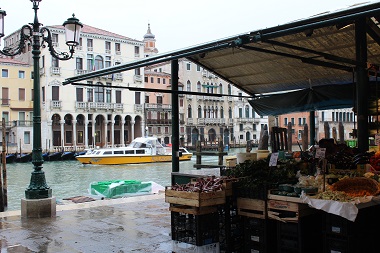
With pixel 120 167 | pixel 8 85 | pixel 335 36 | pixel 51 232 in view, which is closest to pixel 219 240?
pixel 51 232

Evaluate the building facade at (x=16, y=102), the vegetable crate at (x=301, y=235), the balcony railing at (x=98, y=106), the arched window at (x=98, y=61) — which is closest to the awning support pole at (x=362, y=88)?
the vegetable crate at (x=301, y=235)

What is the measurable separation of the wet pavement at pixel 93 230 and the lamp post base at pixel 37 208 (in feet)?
0.48

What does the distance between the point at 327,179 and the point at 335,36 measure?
Answer: 121 inches

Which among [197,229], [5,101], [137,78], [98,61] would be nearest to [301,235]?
[197,229]

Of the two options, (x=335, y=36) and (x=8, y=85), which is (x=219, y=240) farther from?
(x=8, y=85)

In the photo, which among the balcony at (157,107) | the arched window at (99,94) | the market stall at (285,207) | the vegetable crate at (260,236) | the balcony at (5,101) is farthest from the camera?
the balcony at (157,107)

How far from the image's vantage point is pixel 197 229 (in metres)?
4.65

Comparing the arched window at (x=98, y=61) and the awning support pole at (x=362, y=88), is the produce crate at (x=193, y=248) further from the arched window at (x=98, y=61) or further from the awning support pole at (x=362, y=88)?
the arched window at (x=98, y=61)

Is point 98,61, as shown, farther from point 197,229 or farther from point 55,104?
point 197,229

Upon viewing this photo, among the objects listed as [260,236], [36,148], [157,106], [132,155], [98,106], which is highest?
[157,106]

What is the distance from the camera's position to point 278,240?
14.6ft

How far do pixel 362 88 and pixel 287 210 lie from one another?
189 centimetres

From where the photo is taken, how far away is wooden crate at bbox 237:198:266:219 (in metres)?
4.57

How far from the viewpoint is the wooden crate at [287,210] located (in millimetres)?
4277
